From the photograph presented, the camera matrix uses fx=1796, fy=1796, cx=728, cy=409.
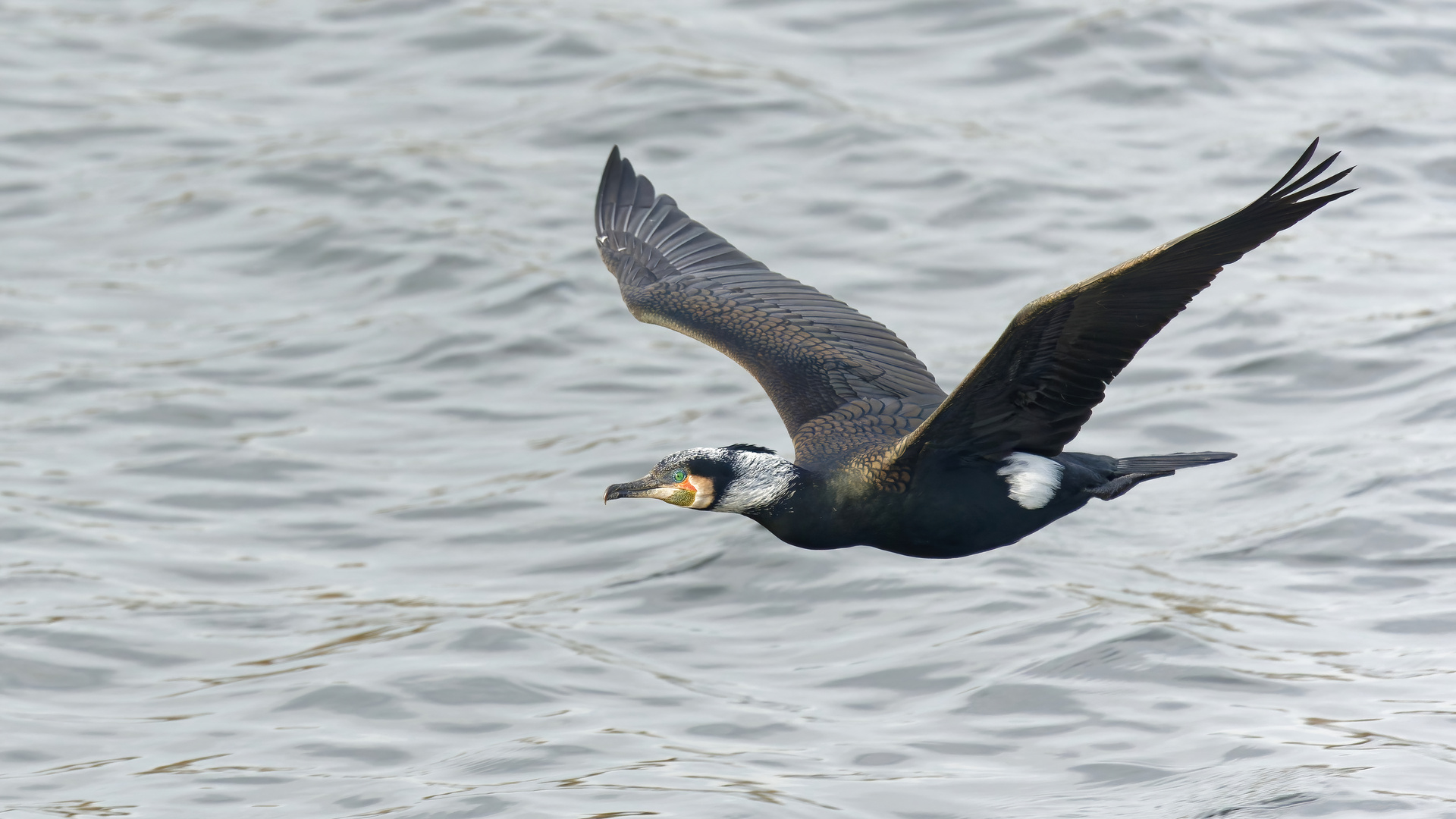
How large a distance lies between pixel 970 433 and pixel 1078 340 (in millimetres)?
538

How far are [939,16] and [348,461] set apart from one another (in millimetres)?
7742

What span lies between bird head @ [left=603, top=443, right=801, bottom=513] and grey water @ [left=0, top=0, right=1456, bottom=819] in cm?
162

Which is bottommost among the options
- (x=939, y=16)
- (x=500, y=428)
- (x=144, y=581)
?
(x=144, y=581)

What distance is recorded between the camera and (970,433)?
238 inches

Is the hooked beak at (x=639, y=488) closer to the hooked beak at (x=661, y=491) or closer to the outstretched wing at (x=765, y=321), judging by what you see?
the hooked beak at (x=661, y=491)

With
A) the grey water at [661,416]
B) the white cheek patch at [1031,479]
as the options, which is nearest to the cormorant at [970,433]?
the white cheek patch at [1031,479]

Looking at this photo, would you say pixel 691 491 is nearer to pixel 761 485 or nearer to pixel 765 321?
pixel 761 485

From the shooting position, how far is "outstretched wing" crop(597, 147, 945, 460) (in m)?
7.11

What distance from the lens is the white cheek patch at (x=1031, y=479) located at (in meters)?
6.14

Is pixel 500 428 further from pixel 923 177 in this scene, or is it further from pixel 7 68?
pixel 7 68

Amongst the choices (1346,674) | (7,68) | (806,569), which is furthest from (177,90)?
(1346,674)

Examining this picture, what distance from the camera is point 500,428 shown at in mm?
11562

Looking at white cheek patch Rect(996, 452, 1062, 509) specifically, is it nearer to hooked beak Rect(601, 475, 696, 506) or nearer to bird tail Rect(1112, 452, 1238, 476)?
bird tail Rect(1112, 452, 1238, 476)

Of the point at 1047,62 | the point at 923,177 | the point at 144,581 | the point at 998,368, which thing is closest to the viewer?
the point at 998,368
